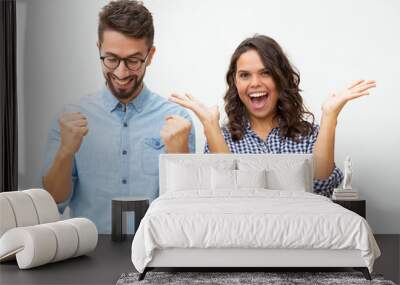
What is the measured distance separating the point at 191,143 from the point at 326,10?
6.71ft

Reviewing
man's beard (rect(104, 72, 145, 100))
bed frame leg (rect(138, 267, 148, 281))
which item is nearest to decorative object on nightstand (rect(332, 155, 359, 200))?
man's beard (rect(104, 72, 145, 100))

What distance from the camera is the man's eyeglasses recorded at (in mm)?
7434

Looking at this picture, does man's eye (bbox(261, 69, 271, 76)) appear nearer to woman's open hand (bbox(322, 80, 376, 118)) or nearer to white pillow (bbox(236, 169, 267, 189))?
woman's open hand (bbox(322, 80, 376, 118))

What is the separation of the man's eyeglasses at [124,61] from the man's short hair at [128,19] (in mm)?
197

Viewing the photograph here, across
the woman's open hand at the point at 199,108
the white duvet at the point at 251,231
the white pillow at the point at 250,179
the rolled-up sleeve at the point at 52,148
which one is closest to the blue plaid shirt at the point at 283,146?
the woman's open hand at the point at 199,108

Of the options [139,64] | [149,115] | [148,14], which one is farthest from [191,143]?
[148,14]

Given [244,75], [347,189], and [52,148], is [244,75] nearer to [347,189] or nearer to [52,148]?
[347,189]

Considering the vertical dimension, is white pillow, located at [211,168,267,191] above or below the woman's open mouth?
below

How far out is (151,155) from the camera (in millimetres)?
7402

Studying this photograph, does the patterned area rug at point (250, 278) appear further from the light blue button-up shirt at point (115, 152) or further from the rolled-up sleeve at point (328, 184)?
the light blue button-up shirt at point (115, 152)

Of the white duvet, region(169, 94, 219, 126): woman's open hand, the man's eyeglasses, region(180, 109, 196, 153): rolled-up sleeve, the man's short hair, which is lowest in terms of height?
the white duvet

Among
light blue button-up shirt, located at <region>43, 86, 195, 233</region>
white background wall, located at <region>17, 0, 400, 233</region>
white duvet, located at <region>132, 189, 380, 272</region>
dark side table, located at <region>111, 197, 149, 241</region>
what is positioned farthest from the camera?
light blue button-up shirt, located at <region>43, 86, 195, 233</region>

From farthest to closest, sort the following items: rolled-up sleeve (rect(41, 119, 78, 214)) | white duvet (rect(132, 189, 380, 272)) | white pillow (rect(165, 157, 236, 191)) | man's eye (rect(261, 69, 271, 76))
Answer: rolled-up sleeve (rect(41, 119, 78, 214)), man's eye (rect(261, 69, 271, 76)), white pillow (rect(165, 157, 236, 191)), white duvet (rect(132, 189, 380, 272))

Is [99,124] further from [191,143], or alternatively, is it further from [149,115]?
[191,143]
